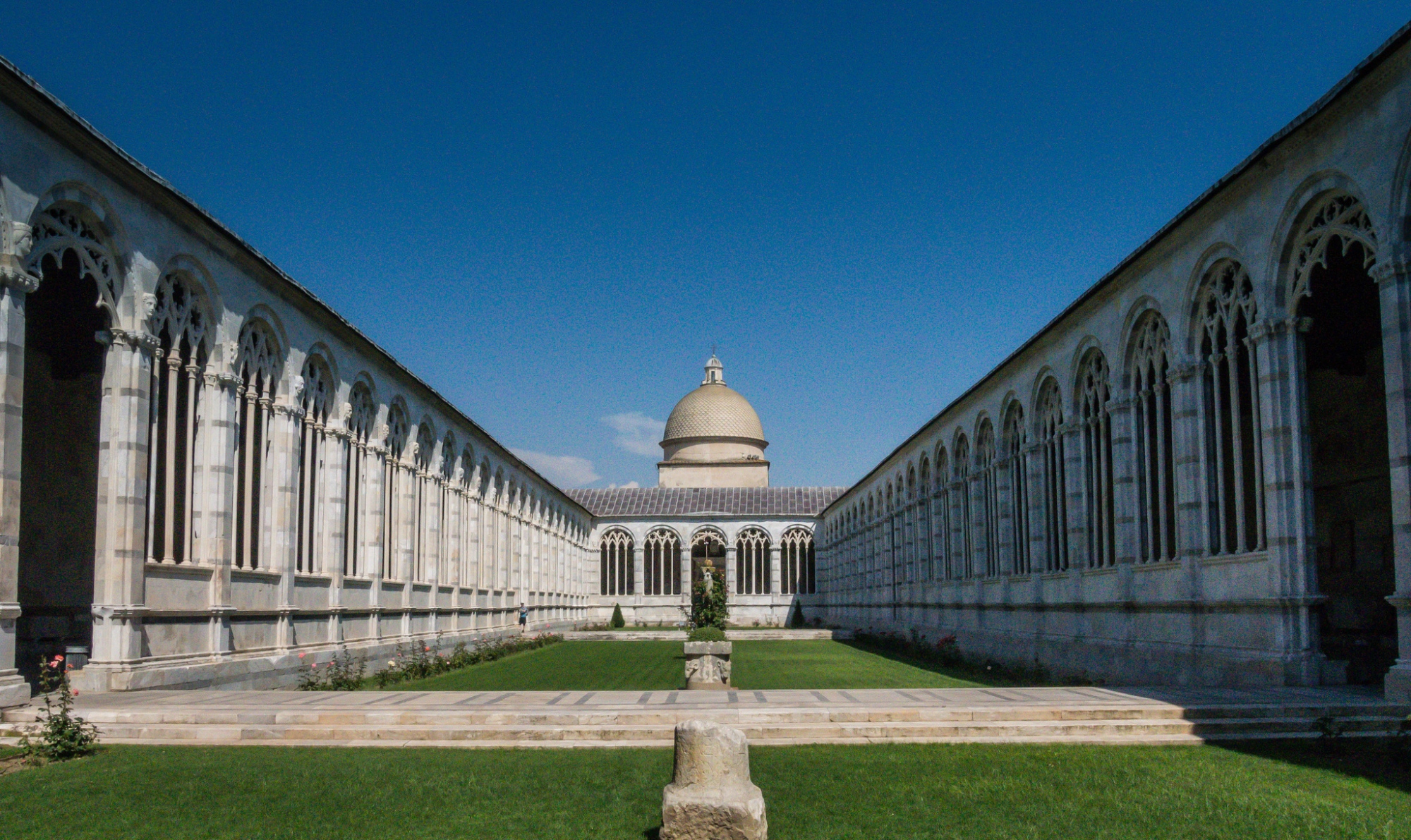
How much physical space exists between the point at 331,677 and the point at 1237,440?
1661cm

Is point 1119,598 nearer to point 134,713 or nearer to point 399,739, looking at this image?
point 399,739

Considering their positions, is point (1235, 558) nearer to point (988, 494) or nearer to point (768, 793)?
point (768, 793)

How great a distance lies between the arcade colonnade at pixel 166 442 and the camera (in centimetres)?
1570

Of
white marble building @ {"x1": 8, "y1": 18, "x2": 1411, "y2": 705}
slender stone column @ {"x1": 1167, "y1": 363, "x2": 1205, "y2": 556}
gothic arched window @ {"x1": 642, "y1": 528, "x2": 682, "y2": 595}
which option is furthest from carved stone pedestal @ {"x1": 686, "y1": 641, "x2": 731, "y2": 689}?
gothic arched window @ {"x1": 642, "y1": 528, "x2": 682, "y2": 595}

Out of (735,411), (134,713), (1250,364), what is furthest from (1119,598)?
(735,411)

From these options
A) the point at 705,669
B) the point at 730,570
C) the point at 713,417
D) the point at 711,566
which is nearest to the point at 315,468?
the point at 705,669

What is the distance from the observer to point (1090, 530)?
84.4 feet

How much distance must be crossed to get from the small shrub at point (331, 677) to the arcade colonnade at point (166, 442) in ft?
1.75

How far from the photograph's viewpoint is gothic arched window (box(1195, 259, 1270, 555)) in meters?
18.0

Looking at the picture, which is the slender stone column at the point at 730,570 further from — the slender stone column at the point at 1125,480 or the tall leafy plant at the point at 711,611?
the slender stone column at the point at 1125,480

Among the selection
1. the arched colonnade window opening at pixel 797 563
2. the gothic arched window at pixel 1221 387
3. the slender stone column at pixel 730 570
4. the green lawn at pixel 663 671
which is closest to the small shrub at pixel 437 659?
the green lawn at pixel 663 671

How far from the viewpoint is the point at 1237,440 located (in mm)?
18453

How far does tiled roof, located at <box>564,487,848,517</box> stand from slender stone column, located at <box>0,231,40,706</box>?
53.7 metres

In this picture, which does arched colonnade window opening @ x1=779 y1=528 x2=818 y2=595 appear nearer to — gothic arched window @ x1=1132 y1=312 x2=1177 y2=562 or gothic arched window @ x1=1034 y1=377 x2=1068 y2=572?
gothic arched window @ x1=1034 y1=377 x2=1068 y2=572
